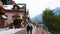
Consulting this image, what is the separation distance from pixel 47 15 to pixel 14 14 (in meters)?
0.44

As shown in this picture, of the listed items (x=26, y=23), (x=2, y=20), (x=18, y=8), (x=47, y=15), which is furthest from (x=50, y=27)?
(x=2, y=20)

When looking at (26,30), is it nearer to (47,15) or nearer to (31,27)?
(31,27)

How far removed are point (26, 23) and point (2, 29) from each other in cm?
31

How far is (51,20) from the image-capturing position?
2271 millimetres

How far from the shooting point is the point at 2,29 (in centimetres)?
213

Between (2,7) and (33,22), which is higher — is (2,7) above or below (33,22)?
above

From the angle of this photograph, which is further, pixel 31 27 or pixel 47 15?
pixel 47 15

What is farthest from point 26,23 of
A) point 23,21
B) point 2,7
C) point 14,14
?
point 2,7

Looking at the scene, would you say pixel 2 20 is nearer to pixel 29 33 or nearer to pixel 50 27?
pixel 29 33

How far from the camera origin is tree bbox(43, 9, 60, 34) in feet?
7.13

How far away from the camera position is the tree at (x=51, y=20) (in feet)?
7.13

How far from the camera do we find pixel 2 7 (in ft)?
7.11

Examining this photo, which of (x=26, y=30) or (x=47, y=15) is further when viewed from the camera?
(x=47, y=15)

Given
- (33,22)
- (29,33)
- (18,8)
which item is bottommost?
(29,33)
